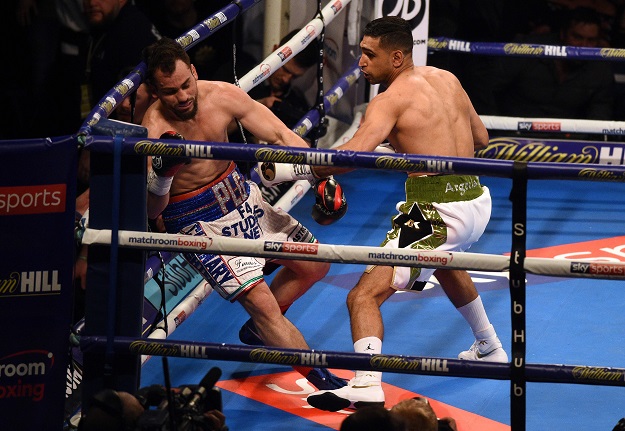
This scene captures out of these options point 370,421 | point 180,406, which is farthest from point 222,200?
point 370,421

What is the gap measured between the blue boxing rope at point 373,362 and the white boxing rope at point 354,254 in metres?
0.24

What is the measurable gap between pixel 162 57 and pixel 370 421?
1.90 m

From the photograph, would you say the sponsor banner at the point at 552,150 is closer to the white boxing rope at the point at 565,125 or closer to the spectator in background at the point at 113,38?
the white boxing rope at the point at 565,125

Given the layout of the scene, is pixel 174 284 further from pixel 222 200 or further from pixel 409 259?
pixel 409 259

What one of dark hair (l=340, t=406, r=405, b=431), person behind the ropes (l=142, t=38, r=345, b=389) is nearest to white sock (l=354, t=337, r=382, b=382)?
person behind the ropes (l=142, t=38, r=345, b=389)

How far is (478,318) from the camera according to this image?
13.9 feet

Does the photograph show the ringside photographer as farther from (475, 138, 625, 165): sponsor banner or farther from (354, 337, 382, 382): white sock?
(475, 138, 625, 165): sponsor banner

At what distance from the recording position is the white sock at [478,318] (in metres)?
4.23

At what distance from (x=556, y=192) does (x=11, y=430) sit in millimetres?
4404

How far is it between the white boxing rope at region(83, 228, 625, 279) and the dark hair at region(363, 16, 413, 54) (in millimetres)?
1511

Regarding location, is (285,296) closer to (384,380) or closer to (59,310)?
(384,380)

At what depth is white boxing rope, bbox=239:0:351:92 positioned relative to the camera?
195 inches

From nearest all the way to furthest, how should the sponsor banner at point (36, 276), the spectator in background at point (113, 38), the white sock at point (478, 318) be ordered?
the sponsor banner at point (36, 276) < the white sock at point (478, 318) < the spectator in background at point (113, 38)

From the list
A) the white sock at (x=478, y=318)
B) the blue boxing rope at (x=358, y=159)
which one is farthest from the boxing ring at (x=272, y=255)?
the white sock at (x=478, y=318)
